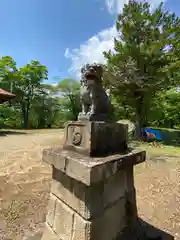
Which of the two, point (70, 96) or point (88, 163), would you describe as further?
point (70, 96)

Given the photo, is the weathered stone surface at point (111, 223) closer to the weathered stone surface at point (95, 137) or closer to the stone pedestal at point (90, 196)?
the stone pedestal at point (90, 196)

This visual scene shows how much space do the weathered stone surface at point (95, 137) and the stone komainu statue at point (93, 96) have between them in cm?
10

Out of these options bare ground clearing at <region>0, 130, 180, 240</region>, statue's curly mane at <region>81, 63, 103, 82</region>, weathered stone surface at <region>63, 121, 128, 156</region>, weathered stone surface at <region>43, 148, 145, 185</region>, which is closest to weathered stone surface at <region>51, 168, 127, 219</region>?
weathered stone surface at <region>43, 148, 145, 185</region>

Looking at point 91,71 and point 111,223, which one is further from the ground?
point 91,71

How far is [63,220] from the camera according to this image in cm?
133

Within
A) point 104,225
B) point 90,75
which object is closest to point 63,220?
point 104,225

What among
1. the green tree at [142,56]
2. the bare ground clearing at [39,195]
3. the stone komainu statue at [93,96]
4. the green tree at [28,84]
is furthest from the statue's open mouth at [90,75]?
the green tree at [28,84]

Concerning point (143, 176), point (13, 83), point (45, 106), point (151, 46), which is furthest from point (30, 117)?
point (143, 176)

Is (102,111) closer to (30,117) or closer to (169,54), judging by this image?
(169,54)

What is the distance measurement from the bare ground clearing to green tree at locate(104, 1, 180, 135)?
5163 millimetres

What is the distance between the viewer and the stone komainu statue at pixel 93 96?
4.58 ft

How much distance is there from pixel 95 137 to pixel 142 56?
8.59 m

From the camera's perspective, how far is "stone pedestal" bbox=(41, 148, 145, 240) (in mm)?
1158

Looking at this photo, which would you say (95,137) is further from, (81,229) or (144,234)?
(144,234)
